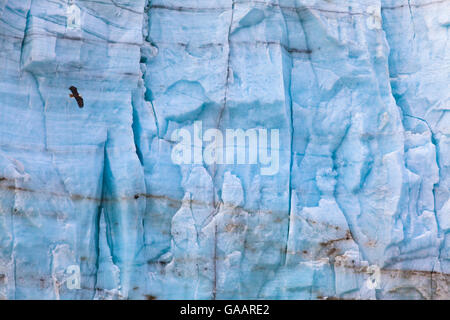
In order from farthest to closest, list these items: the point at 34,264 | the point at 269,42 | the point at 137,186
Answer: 1. the point at 269,42
2. the point at 137,186
3. the point at 34,264

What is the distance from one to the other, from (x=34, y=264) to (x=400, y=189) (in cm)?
363

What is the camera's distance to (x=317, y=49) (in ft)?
21.2

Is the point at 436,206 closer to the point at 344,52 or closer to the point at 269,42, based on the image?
the point at 344,52

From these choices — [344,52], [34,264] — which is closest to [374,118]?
[344,52]

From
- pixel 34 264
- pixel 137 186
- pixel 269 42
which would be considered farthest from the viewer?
pixel 269 42
